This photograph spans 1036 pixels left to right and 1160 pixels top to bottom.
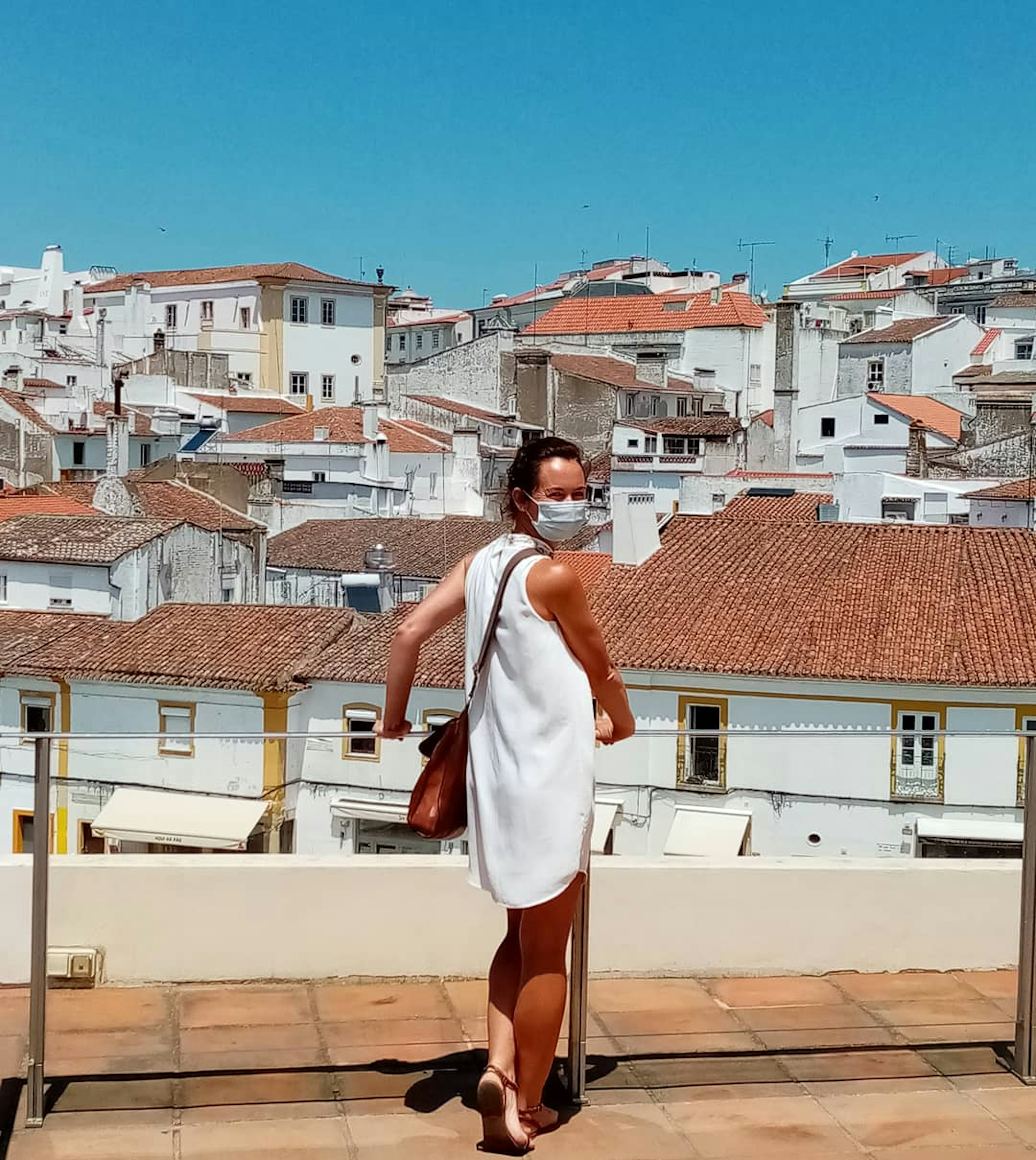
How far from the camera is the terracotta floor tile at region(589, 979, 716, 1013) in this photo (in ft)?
15.6

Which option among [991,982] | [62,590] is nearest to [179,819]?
[991,982]

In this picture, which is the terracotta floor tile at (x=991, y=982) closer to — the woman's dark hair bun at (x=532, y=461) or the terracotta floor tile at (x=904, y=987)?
the terracotta floor tile at (x=904, y=987)

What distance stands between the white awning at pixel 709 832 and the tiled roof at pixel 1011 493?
35785 millimetres

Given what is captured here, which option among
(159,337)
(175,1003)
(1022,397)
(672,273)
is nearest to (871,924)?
(175,1003)

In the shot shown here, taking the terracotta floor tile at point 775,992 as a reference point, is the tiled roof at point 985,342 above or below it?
above

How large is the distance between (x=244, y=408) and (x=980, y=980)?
61.0 meters

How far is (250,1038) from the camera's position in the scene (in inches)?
174

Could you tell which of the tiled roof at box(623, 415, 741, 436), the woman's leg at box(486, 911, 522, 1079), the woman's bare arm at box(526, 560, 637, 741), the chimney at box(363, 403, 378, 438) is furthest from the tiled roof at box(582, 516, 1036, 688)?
the chimney at box(363, 403, 378, 438)

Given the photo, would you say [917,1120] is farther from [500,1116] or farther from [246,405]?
[246,405]

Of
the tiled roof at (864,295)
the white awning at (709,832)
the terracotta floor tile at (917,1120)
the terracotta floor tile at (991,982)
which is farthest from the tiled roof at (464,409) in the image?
the terracotta floor tile at (917,1120)

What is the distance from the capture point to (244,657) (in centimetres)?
1379

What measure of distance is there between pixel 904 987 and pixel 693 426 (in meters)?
52.1

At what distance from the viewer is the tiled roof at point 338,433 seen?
55250mm

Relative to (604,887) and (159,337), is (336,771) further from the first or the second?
(159,337)
